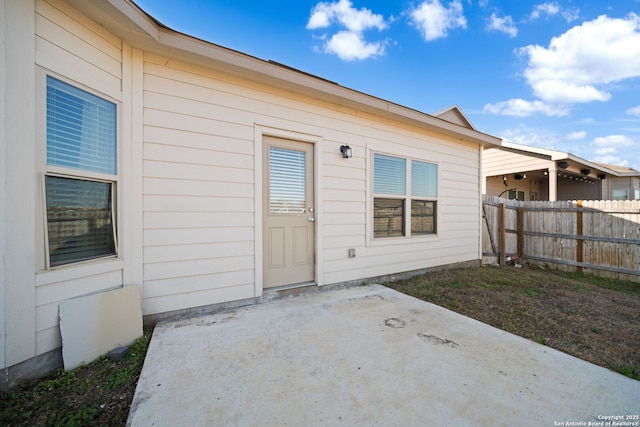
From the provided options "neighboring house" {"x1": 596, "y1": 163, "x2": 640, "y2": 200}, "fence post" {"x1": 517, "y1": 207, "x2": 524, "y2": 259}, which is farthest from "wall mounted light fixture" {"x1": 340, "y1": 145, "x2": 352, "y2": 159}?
"neighboring house" {"x1": 596, "y1": 163, "x2": 640, "y2": 200}

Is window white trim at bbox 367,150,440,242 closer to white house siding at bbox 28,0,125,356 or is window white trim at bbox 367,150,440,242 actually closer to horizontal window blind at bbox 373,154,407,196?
horizontal window blind at bbox 373,154,407,196

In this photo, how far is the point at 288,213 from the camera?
348 centimetres

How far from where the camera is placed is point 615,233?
4.86 meters

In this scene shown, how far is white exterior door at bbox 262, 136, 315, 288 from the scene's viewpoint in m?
3.35

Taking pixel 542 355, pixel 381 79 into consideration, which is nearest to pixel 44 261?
pixel 542 355

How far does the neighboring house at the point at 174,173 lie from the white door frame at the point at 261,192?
0.07 ft

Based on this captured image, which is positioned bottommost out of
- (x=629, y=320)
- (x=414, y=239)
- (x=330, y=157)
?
(x=629, y=320)

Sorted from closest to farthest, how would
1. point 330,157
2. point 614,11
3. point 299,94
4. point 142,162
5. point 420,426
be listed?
point 420,426 < point 142,162 < point 299,94 < point 330,157 < point 614,11

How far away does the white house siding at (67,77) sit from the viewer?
1829 millimetres

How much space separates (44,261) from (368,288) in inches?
136

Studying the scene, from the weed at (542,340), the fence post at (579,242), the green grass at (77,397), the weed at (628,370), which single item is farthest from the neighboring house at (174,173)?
the fence post at (579,242)

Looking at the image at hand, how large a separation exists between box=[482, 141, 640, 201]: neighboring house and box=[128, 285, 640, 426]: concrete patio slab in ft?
22.4

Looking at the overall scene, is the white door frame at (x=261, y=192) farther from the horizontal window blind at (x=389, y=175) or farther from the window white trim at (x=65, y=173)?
the window white trim at (x=65, y=173)

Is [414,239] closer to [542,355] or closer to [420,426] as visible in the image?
[542,355]
